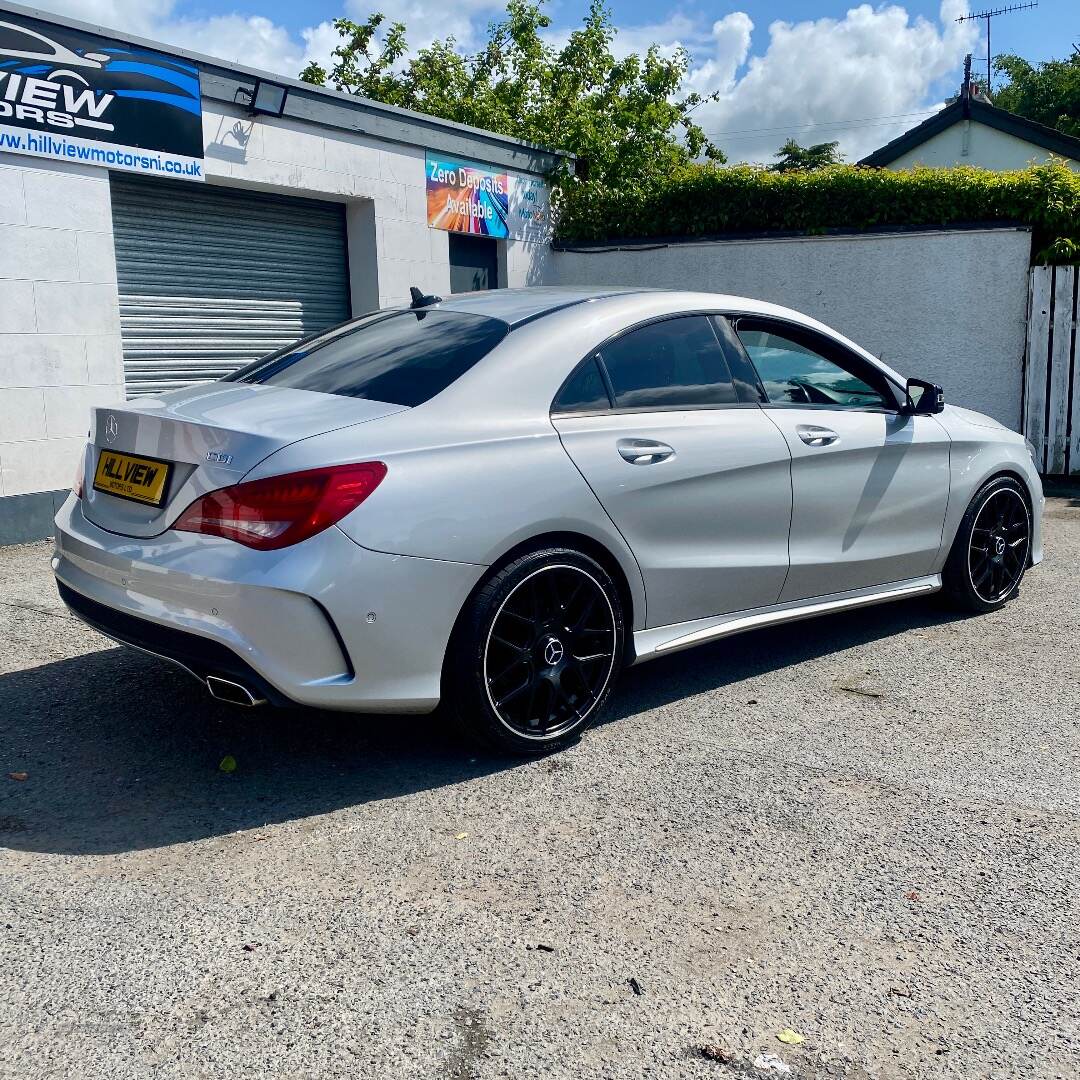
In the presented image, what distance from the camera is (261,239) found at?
35.2 ft

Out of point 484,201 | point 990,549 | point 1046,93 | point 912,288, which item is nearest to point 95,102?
point 484,201

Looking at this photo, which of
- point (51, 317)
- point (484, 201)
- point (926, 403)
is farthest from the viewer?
point (484, 201)

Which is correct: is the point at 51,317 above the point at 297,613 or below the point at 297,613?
above

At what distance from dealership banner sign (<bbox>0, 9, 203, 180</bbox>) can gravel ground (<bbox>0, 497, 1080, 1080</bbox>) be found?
4933 mm

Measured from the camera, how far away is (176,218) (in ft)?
31.9

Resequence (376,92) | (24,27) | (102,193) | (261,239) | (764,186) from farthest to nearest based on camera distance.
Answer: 1. (376,92)
2. (764,186)
3. (261,239)
4. (102,193)
5. (24,27)

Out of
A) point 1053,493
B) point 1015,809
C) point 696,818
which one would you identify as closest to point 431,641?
point 696,818

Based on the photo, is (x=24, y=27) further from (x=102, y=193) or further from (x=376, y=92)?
(x=376, y=92)

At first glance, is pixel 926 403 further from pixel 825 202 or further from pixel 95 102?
pixel 825 202

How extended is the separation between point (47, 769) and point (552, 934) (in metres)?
1.95

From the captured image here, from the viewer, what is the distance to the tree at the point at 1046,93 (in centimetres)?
4453

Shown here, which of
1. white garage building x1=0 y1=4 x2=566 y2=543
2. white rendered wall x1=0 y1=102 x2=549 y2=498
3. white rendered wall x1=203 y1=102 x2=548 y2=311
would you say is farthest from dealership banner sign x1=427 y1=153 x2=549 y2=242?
white rendered wall x1=0 y1=102 x2=549 y2=498

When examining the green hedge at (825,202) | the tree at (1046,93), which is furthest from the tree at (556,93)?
the tree at (1046,93)

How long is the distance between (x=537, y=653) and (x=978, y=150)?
1024 inches
